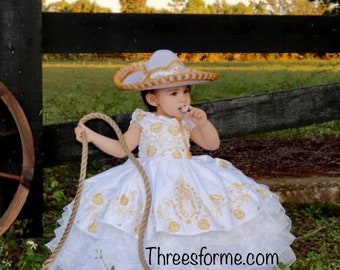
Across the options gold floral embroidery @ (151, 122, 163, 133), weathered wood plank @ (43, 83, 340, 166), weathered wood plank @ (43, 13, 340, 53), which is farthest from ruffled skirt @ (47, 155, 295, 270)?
weathered wood plank @ (43, 13, 340, 53)

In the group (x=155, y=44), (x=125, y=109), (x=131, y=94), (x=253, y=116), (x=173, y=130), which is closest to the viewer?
(x=173, y=130)

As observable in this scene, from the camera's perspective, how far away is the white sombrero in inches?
152

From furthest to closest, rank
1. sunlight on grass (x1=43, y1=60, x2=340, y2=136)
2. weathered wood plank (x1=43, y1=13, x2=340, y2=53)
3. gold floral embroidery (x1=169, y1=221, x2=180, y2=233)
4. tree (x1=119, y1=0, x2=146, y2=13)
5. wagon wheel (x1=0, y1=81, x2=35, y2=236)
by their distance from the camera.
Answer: tree (x1=119, y1=0, x2=146, y2=13) → sunlight on grass (x1=43, y1=60, x2=340, y2=136) → weathered wood plank (x1=43, y1=13, x2=340, y2=53) → wagon wheel (x1=0, y1=81, x2=35, y2=236) → gold floral embroidery (x1=169, y1=221, x2=180, y2=233)

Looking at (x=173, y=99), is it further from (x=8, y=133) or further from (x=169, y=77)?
(x=8, y=133)

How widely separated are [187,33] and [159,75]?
1370 mm

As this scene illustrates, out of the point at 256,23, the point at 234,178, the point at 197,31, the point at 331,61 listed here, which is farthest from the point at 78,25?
the point at 331,61

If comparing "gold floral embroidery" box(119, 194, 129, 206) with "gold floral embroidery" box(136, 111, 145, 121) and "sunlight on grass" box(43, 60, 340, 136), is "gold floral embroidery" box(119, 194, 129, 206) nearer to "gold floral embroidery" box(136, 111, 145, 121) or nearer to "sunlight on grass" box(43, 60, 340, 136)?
"gold floral embroidery" box(136, 111, 145, 121)

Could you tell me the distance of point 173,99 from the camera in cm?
399

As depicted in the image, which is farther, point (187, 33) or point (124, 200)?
point (187, 33)

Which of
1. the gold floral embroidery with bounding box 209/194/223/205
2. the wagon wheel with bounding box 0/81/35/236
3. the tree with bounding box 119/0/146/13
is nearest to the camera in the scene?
the gold floral embroidery with bounding box 209/194/223/205

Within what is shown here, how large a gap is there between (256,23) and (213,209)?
1.96 m

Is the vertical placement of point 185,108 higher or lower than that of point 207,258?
higher

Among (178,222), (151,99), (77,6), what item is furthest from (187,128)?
(77,6)

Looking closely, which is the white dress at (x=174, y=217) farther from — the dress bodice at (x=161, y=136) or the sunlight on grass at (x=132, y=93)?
the sunlight on grass at (x=132, y=93)
